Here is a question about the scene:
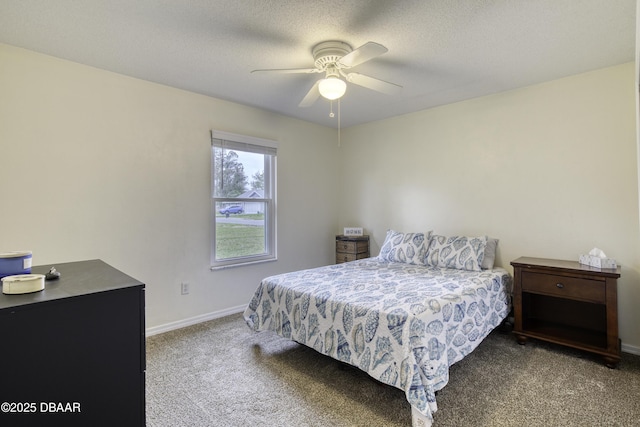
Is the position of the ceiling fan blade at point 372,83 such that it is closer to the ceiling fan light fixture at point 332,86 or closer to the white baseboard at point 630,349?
the ceiling fan light fixture at point 332,86

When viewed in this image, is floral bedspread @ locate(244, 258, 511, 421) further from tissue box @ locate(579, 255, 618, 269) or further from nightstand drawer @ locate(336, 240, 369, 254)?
nightstand drawer @ locate(336, 240, 369, 254)

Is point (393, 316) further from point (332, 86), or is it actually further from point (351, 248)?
point (351, 248)

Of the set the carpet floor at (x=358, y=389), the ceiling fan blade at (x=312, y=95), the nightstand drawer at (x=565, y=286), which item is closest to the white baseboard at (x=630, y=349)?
the carpet floor at (x=358, y=389)

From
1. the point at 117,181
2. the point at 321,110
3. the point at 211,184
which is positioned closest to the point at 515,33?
the point at 321,110

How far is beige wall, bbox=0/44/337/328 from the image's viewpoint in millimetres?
2420

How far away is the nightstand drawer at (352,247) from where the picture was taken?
427 centimetres

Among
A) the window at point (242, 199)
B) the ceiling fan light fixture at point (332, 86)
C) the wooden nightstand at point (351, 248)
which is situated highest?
the ceiling fan light fixture at point (332, 86)

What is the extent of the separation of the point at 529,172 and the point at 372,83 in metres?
1.93

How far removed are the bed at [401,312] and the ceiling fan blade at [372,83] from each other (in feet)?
5.13

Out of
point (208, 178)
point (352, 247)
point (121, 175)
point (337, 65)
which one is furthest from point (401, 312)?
point (121, 175)

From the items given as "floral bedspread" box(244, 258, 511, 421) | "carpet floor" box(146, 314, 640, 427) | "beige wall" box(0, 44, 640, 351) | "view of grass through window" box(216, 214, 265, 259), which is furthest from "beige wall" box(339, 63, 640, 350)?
"view of grass through window" box(216, 214, 265, 259)

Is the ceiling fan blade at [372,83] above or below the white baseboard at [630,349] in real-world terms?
above

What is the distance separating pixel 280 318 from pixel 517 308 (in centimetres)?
211

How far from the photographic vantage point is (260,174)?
3.96 metres
